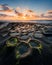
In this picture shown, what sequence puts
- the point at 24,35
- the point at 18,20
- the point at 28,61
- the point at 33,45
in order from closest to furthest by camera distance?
the point at 28,61
the point at 33,45
the point at 24,35
the point at 18,20

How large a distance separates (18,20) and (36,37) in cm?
45

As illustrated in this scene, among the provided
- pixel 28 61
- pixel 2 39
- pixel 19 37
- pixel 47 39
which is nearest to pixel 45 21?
pixel 47 39

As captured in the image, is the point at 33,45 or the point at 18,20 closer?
the point at 33,45

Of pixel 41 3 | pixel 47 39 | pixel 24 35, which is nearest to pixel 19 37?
pixel 24 35

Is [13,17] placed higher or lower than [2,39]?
higher

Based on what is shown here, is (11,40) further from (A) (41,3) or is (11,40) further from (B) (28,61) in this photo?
(A) (41,3)

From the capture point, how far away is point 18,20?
1911 millimetres

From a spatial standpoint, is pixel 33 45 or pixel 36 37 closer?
pixel 33 45

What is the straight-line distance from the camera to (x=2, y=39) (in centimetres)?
163

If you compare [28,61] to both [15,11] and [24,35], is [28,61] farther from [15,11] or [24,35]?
[15,11]

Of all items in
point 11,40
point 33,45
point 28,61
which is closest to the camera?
point 28,61

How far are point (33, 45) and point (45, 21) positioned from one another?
0.67 meters

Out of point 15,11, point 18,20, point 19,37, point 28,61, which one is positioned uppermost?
point 15,11

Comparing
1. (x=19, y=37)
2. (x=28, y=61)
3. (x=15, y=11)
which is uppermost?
(x=15, y=11)
